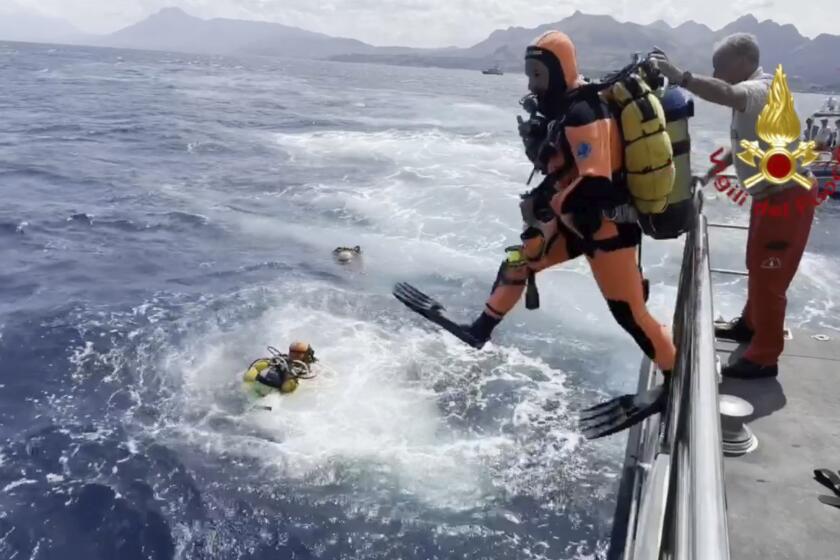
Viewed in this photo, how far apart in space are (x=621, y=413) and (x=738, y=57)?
2.37 m

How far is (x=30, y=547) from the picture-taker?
24.7ft

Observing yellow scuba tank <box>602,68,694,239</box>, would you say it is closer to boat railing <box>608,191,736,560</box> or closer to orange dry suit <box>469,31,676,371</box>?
orange dry suit <box>469,31,676,371</box>

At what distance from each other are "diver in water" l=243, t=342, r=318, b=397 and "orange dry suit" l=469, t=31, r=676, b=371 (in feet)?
22.7

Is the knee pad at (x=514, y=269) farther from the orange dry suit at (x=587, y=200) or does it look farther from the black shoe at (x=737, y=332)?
the black shoe at (x=737, y=332)

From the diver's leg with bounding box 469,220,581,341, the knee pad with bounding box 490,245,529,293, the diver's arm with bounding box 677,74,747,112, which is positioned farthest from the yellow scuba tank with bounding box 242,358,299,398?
the diver's arm with bounding box 677,74,747,112

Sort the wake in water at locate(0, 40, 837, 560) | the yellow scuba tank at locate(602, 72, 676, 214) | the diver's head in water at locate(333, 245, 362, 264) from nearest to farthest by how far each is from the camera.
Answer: the yellow scuba tank at locate(602, 72, 676, 214), the wake in water at locate(0, 40, 837, 560), the diver's head in water at locate(333, 245, 362, 264)

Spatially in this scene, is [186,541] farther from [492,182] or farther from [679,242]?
[492,182]

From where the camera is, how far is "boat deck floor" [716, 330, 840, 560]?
9.95 ft

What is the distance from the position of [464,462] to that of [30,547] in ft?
17.6

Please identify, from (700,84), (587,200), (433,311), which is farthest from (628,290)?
(433,311)

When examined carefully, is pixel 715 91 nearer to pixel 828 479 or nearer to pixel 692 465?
pixel 828 479

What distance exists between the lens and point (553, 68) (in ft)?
12.9

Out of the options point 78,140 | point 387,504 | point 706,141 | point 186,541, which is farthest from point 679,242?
point 78,140

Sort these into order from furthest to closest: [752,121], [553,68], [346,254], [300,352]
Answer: [346,254] < [300,352] < [752,121] < [553,68]
